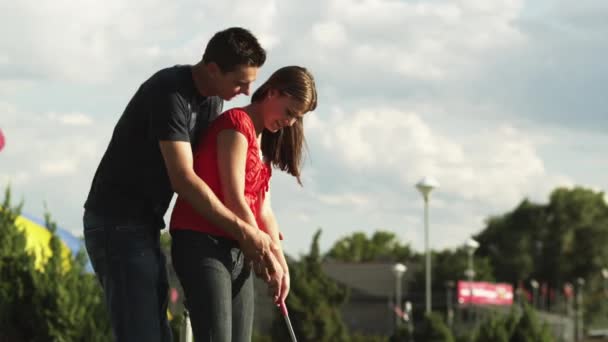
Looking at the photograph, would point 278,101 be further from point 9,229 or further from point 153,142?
point 9,229

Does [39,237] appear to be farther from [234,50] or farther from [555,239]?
[555,239]

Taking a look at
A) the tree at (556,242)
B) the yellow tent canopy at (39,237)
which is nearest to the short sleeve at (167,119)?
the yellow tent canopy at (39,237)

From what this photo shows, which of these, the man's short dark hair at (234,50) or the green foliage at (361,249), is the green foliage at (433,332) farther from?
the green foliage at (361,249)

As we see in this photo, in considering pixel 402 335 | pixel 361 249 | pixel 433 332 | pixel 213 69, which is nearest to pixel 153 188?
pixel 213 69

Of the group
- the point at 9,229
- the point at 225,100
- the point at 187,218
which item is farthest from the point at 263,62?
the point at 9,229

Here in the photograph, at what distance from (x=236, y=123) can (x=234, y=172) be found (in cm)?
19

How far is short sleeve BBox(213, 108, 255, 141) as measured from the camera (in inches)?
189

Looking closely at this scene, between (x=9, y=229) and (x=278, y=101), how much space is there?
1313 centimetres

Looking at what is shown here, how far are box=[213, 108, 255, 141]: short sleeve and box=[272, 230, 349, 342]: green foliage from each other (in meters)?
24.0

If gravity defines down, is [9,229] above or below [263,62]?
above

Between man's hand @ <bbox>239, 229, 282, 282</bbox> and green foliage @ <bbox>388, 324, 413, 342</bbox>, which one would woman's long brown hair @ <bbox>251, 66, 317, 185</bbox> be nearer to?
man's hand @ <bbox>239, 229, 282, 282</bbox>

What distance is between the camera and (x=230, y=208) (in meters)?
4.77

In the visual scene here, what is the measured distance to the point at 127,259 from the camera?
4.66m

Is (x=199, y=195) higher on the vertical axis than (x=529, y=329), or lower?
lower
